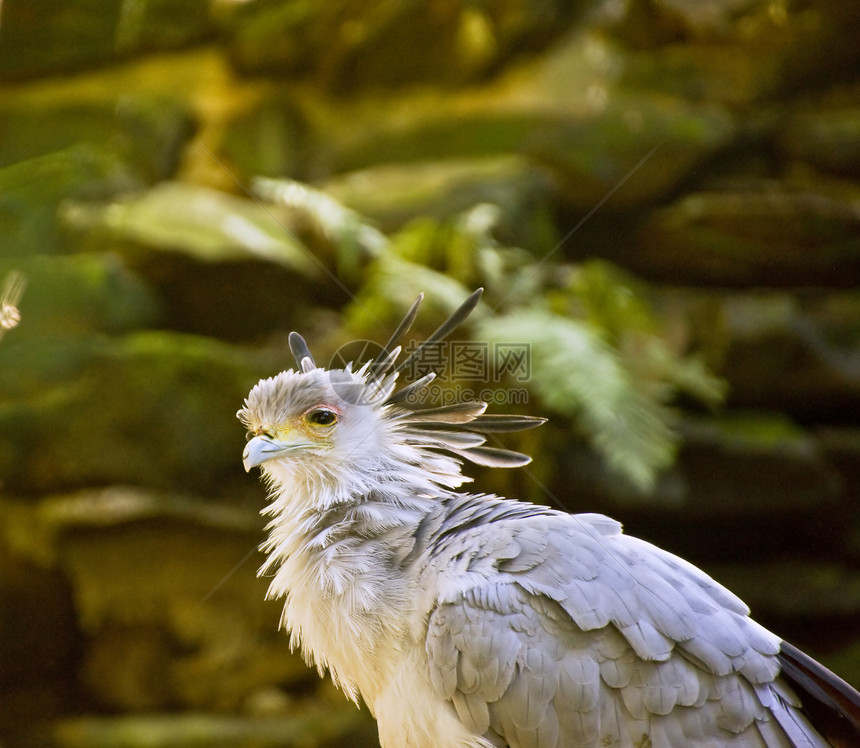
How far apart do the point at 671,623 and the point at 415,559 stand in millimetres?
661

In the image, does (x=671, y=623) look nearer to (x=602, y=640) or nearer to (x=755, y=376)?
(x=602, y=640)

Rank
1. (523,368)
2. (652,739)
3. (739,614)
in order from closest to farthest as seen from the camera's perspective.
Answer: (652,739), (739,614), (523,368)

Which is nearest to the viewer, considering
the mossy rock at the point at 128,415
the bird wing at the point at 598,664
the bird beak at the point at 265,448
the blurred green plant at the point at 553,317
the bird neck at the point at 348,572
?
the bird wing at the point at 598,664

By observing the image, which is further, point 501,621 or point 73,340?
Answer: point 73,340

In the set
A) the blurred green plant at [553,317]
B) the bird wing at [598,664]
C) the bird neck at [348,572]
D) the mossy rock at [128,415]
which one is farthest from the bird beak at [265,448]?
the mossy rock at [128,415]

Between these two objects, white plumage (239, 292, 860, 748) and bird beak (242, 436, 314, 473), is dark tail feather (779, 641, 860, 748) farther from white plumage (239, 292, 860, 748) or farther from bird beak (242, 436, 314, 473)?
bird beak (242, 436, 314, 473)

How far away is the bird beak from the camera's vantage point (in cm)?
217

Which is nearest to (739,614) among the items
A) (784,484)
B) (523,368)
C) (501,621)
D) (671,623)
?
(671,623)

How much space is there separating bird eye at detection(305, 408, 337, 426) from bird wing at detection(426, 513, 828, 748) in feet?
1.96

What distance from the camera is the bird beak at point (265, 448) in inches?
85.4

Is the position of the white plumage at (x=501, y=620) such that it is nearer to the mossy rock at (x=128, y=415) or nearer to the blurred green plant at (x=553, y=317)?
the blurred green plant at (x=553, y=317)

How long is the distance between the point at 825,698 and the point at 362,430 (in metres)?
1.39

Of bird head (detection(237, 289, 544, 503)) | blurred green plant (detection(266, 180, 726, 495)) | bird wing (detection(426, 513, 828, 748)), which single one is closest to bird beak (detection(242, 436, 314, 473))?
bird head (detection(237, 289, 544, 503))

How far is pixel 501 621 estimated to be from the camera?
1924 millimetres
